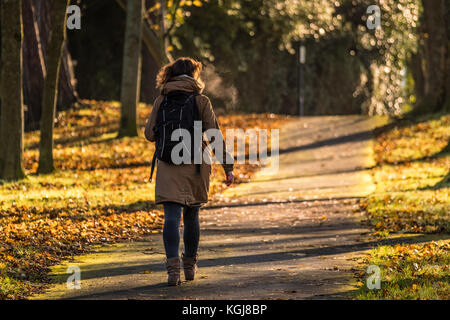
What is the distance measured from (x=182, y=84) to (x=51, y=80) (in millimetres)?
9448

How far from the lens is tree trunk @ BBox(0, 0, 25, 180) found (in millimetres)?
14234

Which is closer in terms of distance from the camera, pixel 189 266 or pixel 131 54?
pixel 189 266

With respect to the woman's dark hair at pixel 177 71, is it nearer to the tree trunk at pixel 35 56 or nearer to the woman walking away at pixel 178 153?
the woman walking away at pixel 178 153

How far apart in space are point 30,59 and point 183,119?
662 inches

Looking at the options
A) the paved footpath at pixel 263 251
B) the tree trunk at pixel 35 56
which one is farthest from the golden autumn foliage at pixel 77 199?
the tree trunk at pixel 35 56

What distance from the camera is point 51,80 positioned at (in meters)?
16.0

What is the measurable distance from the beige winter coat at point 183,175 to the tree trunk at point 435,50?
20135 millimetres

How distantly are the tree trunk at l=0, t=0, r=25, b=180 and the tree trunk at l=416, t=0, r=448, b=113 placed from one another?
52.0 feet

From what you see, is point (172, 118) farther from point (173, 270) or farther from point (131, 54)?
point (131, 54)

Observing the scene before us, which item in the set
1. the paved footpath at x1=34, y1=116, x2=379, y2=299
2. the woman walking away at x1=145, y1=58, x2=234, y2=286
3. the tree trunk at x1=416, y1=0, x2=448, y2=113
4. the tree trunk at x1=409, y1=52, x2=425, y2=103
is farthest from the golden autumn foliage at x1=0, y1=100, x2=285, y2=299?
the tree trunk at x1=409, y1=52, x2=425, y2=103

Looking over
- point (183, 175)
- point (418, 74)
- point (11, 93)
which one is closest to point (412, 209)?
point (183, 175)
